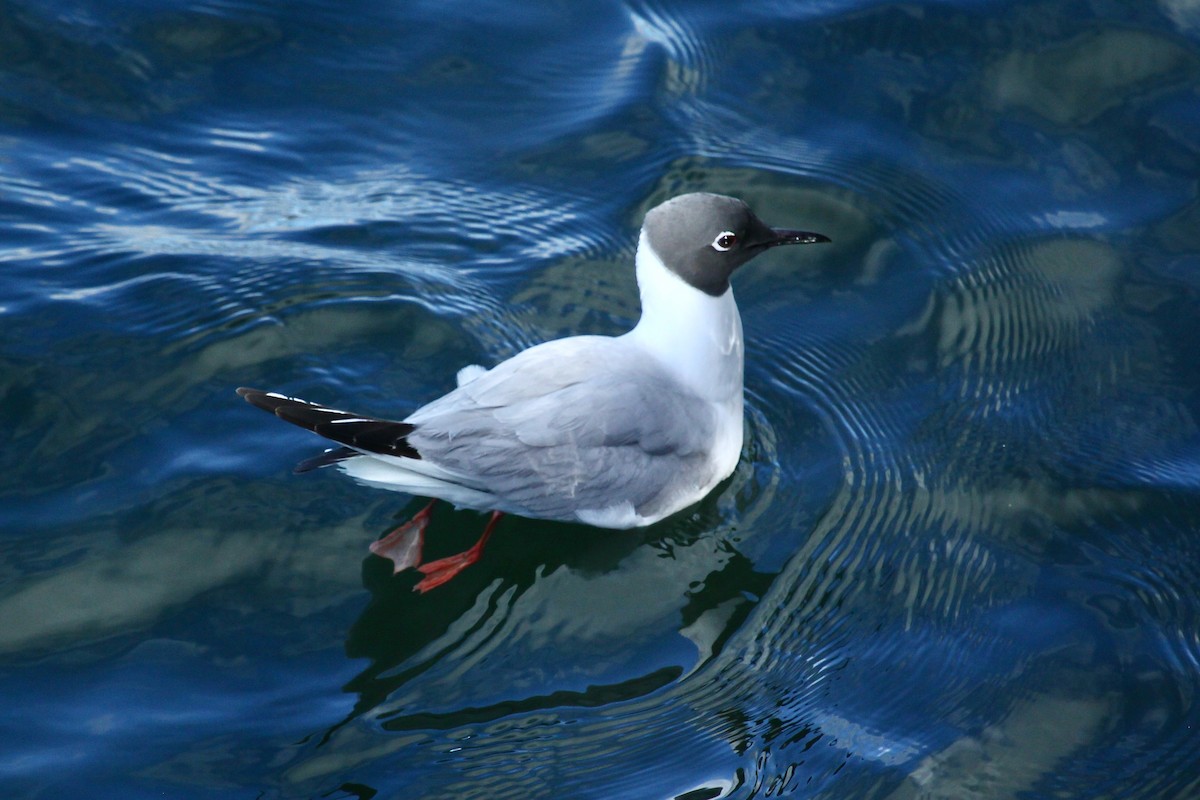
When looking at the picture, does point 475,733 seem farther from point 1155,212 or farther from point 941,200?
point 1155,212

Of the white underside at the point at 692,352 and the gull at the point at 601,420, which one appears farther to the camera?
the white underside at the point at 692,352

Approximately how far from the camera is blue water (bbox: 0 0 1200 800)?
14.7 ft

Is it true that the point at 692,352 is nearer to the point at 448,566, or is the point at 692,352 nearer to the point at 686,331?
the point at 686,331

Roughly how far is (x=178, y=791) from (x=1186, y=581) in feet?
12.8

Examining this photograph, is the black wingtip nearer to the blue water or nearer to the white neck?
the blue water

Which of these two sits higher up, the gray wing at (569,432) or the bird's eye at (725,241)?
the bird's eye at (725,241)

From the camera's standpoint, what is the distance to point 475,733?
4426 millimetres

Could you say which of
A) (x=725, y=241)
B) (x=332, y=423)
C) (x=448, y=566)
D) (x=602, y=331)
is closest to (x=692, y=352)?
(x=725, y=241)

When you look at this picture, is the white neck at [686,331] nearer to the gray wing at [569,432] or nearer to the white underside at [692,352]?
the white underside at [692,352]

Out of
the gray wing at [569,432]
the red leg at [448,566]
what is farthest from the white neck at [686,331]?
the red leg at [448,566]

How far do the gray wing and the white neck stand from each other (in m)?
0.14

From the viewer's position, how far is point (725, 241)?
17.6ft

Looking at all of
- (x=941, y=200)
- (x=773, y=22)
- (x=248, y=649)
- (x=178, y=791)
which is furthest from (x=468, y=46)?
(x=178, y=791)

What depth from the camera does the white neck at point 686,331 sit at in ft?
17.7
